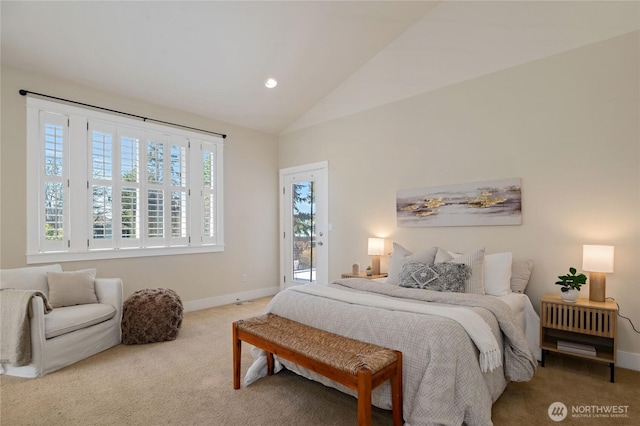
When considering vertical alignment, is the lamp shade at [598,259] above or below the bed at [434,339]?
above

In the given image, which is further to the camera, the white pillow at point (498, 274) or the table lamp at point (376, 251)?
the table lamp at point (376, 251)

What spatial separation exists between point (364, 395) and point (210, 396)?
4.25 feet

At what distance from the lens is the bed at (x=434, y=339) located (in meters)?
1.85

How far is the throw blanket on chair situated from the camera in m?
2.66

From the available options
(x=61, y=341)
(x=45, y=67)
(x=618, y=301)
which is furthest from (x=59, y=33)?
(x=618, y=301)

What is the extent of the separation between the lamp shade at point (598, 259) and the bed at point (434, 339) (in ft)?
1.97

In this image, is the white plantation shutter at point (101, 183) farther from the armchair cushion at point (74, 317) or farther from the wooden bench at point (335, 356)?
the wooden bench at point (335, 356)

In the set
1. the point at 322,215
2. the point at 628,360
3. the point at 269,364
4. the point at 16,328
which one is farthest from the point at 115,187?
the point at 628,360

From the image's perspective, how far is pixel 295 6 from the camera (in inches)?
139

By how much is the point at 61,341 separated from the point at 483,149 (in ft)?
14.4

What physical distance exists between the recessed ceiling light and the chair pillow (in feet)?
10.1

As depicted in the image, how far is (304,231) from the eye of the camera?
5613 millimetres

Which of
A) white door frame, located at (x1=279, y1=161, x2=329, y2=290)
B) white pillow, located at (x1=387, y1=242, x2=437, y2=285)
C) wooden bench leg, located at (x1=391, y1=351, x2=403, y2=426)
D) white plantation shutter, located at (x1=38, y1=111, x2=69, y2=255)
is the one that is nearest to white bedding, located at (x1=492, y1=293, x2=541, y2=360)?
white pillow, located at (x1=387, y1=242, x2=437, y2=285)

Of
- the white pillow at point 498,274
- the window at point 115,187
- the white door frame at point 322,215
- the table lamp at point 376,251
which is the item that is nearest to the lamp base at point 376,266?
the table lamp at point 376,251
